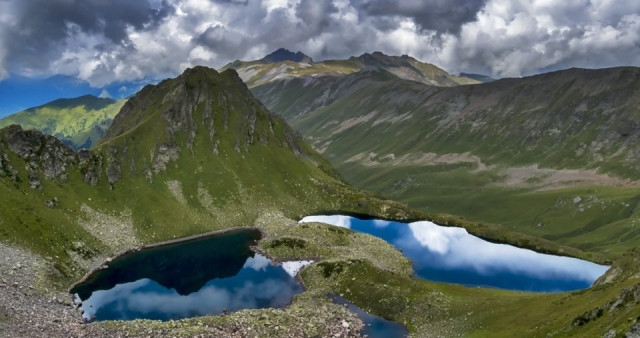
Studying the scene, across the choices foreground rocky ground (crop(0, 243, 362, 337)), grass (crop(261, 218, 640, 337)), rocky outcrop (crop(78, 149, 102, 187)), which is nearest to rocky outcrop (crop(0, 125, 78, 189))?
rocky outcrop (crop(78, 149, 102, 187))

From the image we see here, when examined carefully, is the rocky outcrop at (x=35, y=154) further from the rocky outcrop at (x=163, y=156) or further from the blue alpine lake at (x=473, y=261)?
the blue alpine lake at (x=473, y=261)

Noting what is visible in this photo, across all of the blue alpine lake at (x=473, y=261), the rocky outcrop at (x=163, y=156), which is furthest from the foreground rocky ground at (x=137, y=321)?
the rocky outcrop at (x=163, y=156)

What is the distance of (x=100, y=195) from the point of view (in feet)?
461

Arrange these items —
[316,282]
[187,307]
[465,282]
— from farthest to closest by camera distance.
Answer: [465,282] < [316,282] < [187,307]

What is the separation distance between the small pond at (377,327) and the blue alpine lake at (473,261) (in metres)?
31.5

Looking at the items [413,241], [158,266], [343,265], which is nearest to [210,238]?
[158,266]

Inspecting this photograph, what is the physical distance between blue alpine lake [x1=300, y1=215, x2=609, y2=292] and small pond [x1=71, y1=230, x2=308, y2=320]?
38.7m

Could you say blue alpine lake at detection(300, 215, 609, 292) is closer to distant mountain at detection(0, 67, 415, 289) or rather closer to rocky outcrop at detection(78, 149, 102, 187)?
distant mountain at detection(0, 67, 415, 289)

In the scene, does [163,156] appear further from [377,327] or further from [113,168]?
[377,327]

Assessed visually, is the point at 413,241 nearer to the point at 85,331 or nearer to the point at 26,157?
the point at 85,331

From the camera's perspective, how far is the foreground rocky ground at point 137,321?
222 feet

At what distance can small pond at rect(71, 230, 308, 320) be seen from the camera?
8600cm

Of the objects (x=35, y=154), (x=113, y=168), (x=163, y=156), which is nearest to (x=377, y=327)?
(x=113, y=168)

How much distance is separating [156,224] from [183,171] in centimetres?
3304
